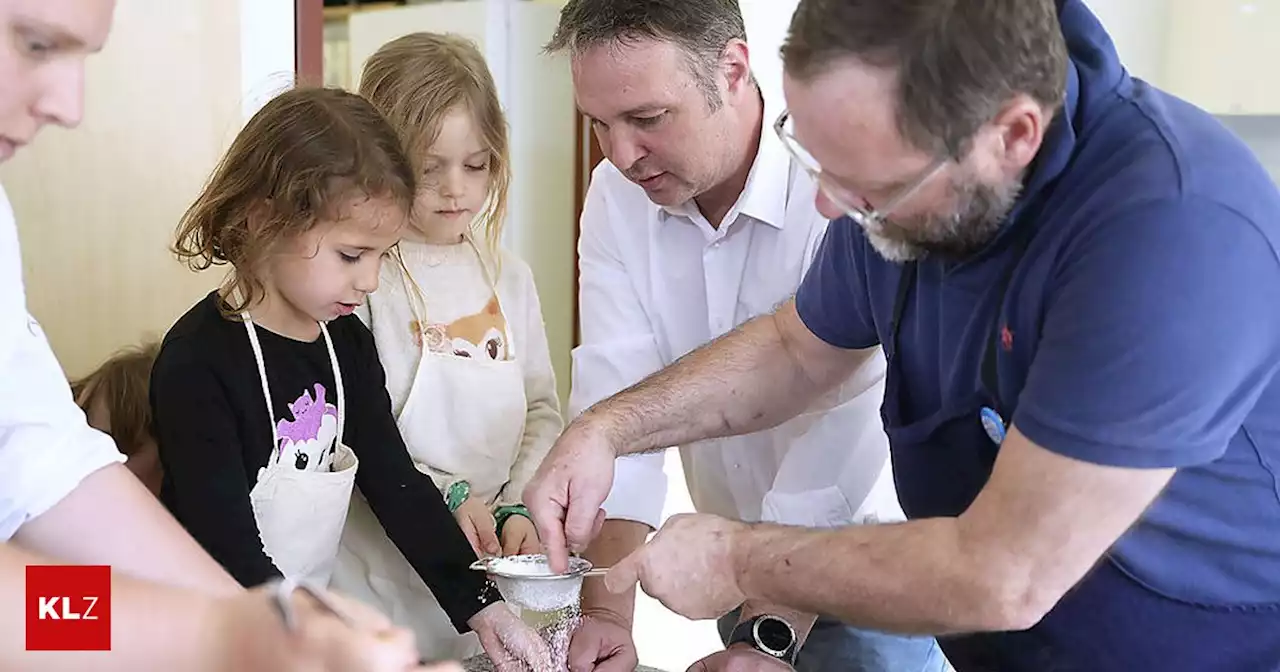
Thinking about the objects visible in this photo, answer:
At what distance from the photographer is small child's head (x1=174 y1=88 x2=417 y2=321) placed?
121 centimetres

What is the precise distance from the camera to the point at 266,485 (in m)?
1.21

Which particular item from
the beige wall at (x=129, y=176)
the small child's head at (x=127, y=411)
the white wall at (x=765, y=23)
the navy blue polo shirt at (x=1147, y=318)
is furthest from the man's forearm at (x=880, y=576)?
the white wall at (x=765, y=23)

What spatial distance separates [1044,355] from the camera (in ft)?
2.70

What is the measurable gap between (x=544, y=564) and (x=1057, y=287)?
62 centimetres

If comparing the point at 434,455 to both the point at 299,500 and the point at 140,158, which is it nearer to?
the point at 299,500

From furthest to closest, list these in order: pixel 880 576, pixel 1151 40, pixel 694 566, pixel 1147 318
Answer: pixel 1151 40, pixel 694 566, pixel 880 576, pixel 1147 318

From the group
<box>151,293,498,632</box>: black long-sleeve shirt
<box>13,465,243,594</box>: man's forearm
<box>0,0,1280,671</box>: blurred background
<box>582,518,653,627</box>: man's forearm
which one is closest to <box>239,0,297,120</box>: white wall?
<box>0,0,1280,671</box>: blurred background

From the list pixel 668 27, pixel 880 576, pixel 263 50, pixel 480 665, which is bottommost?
pixel 480 665

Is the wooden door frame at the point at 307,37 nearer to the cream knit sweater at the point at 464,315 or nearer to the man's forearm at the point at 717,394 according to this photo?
the cream knit sweater at the point at 464,315

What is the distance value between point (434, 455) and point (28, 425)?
705 millimetres

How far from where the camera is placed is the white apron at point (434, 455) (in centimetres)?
142

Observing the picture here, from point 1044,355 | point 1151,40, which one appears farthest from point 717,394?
point 1151,40

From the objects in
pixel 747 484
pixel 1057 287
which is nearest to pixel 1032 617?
pixel 1057 287

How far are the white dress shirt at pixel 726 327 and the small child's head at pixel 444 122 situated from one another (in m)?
0.17
